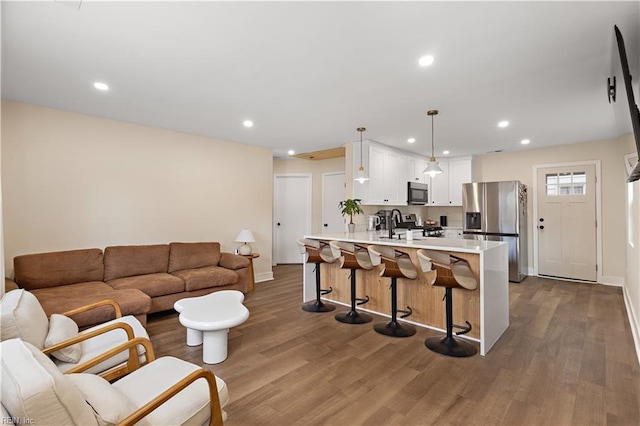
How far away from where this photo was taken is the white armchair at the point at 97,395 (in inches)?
37.9

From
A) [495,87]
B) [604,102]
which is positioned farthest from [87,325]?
[604,102]

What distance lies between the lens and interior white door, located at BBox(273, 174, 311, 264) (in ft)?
24.2

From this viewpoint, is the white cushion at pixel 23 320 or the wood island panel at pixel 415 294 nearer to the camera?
the white cushion at pixel 23 320

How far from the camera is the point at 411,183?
630cm

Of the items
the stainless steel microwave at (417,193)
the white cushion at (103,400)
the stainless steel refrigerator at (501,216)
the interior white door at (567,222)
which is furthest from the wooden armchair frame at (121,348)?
the interior white door at (567,222)

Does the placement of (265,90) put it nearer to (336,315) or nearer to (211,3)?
(211,3)

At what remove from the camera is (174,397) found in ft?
4.90

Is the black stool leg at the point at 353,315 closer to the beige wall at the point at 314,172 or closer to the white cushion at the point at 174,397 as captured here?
the white cushion at the point at 174,397

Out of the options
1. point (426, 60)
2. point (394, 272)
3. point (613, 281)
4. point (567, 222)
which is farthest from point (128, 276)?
point (613, 281)

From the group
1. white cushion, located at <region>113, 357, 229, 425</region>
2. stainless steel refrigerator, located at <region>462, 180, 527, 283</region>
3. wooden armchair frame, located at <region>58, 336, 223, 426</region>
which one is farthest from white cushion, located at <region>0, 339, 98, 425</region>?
stainless steel refrigerator, located at <region>462, 180, 527, 283</region>

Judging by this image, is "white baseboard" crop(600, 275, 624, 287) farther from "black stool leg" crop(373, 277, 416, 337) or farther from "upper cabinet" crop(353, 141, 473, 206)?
"black stool leg" crop(373, 277, 416, 337)

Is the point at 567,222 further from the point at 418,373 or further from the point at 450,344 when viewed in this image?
the point at 418,373

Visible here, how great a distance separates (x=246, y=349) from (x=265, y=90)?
8.34ft

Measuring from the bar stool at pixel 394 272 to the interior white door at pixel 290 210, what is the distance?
4.04 metres
